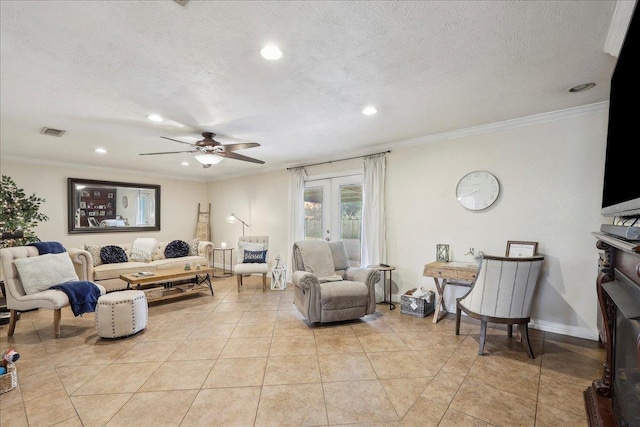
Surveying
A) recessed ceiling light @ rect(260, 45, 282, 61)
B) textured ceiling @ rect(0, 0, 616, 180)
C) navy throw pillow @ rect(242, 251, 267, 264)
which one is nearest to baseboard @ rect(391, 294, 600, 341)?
textured ceiling @ rect(0, 0, 616, 180)

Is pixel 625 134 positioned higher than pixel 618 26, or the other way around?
pixel 618 26

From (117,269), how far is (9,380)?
3261 millimetres

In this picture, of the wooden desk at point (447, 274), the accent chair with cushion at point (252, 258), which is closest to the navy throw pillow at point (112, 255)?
the accent chair with cushion at point (252, 258)

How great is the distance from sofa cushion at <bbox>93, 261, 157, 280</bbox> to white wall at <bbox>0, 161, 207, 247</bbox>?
1148 millimetres

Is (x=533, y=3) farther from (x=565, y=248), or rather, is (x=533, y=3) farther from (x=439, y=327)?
(x=439, y=327)

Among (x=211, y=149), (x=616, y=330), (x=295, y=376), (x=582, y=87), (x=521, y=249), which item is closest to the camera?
(x=616, y=330)

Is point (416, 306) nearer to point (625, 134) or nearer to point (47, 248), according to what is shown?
point (625, 134)

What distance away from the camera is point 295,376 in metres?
2.41

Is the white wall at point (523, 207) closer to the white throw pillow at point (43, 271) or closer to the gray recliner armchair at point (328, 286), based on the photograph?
the gray recliner armchair at point (328, 286)

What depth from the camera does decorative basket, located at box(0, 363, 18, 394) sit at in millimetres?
2188

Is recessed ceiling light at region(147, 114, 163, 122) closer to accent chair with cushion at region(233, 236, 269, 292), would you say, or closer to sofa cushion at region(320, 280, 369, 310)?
sofa cushion at region(320, 280, 369, 310)

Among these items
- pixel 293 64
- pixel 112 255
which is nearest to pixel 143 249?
pixel 112 255

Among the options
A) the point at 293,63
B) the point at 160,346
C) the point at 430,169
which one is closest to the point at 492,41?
the point at 293,63

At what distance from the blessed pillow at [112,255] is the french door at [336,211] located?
11.6 feet
